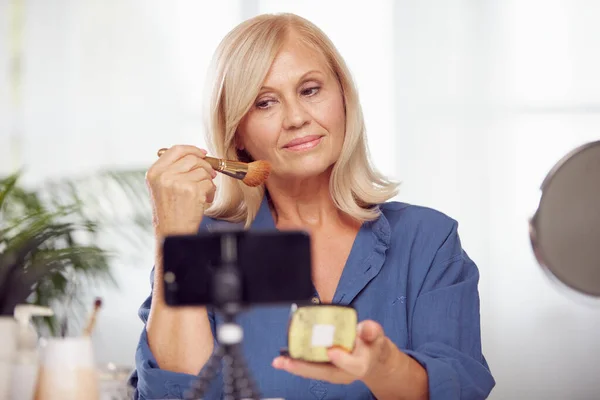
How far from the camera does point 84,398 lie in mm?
999

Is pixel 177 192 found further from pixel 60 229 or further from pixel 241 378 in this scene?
pixel 241 378

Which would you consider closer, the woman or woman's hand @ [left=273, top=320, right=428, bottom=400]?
woman's hand @ [left=273, top=320, right=428, bottom=400]

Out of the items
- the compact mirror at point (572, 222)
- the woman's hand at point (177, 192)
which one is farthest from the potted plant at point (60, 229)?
the compact mirror at point (572, 222)

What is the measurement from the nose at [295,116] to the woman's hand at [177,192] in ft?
0.81

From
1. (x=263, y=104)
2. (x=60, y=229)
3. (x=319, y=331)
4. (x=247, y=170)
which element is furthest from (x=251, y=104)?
(x=319, y=331)

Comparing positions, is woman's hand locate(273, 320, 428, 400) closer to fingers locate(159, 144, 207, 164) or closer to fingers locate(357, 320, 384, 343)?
fingers locate(357, 320, 384, 343)

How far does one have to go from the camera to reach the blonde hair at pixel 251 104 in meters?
1.57

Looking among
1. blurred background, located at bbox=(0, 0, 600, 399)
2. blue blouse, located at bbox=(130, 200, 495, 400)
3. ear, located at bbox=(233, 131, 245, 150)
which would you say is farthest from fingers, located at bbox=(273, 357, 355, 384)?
blurred background, located at bbox=(0, 0, 600, 399)

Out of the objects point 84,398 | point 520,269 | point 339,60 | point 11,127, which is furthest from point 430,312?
point 11,127

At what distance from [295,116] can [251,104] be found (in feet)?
0.31

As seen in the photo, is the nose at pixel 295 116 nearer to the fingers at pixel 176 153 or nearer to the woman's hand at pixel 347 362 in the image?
the fingers at pixel 176 153

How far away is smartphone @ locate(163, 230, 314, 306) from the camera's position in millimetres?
826

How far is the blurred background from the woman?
1.67 metres

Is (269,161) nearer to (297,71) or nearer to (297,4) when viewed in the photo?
(297,71)
